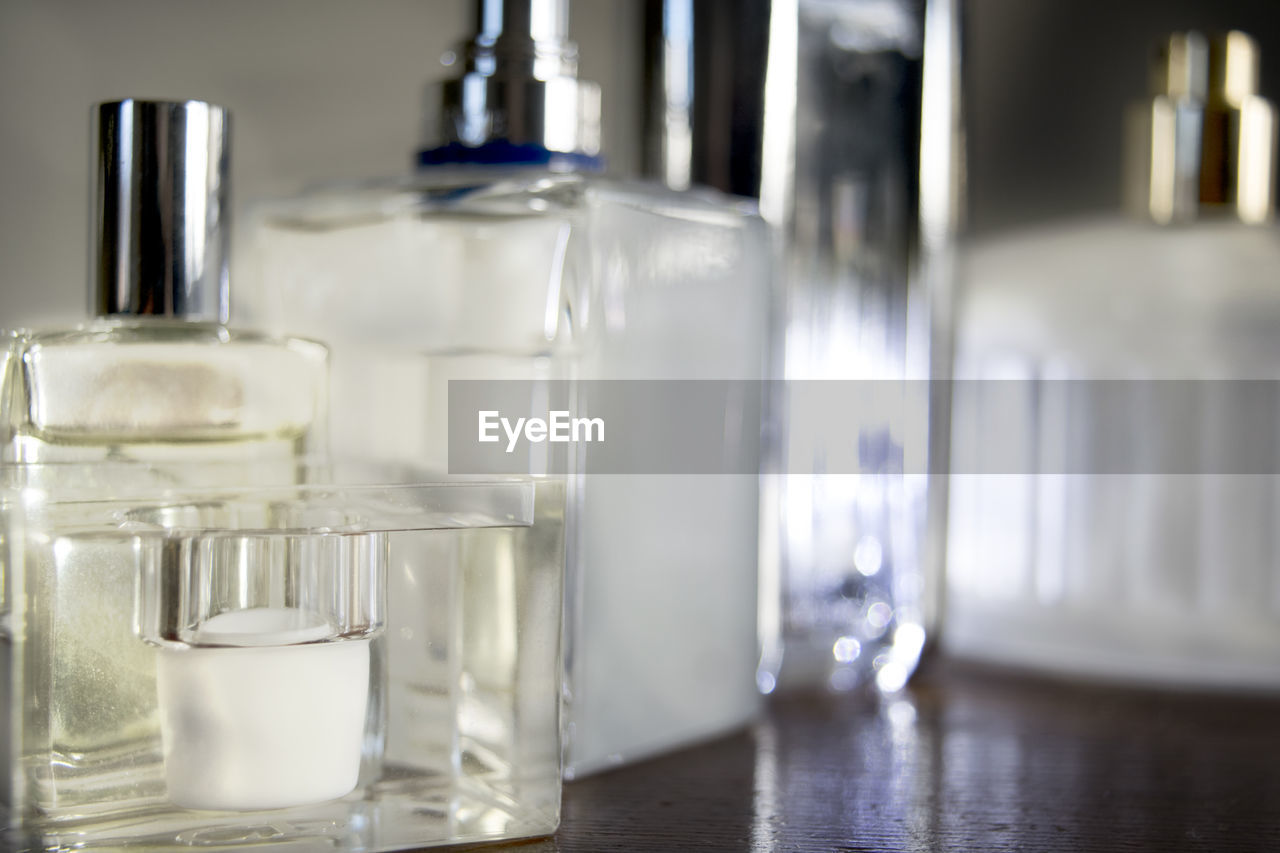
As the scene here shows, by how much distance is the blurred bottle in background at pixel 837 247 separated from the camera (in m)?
0.42

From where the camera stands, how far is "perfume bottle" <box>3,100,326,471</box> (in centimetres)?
28

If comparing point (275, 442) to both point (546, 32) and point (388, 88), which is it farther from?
point (388, 88)

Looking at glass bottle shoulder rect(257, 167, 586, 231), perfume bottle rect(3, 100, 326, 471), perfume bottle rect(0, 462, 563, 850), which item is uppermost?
glass bottle shoulder rect(257, 167, 586, 231)

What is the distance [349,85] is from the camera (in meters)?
0.54

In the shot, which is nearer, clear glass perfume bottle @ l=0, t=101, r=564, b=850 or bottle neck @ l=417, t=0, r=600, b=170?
clear glass perfume bottle @ l=0, t=101, r=564, b=850

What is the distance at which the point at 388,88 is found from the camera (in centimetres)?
55

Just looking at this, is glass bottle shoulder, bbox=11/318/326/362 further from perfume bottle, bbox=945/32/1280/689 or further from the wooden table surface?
perfume bottle, bbox=945/32/1280/689

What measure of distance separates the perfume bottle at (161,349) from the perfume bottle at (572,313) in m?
0.04
